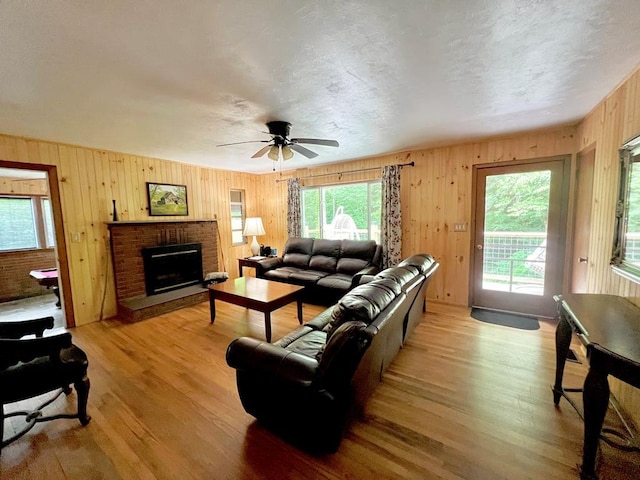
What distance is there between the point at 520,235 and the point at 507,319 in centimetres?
116

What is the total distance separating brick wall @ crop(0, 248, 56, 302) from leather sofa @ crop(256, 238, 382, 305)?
441 centimetres

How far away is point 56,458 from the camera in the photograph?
160cm

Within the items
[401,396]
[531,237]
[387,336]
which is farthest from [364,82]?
[531,237]

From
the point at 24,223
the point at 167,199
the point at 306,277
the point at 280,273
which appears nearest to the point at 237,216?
the point at 167,199

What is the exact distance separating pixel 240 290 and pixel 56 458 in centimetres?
203

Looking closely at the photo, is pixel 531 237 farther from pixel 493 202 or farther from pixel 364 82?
pixel 364 82

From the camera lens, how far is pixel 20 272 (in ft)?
16.0

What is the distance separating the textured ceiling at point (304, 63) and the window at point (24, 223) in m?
3.29

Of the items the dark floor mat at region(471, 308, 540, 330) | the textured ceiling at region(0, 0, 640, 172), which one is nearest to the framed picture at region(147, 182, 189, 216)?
the textured ceiling at region(0, 0, 640, 172)

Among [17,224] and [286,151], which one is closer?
[286,151]

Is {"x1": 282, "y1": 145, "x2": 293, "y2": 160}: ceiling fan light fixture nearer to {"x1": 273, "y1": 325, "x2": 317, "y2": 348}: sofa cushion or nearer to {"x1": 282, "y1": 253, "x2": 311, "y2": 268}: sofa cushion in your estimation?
{"x1": 273, "y1": 325, "x2": 317, "y2": 348}: sofa cushion

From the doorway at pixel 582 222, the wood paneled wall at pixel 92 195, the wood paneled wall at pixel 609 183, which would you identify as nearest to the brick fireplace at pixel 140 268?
the wood paneled wall at pixel 92 195

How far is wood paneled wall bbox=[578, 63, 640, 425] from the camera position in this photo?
1860 mm

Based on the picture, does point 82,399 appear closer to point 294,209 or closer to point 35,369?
point 35,369
